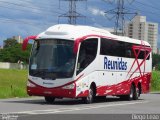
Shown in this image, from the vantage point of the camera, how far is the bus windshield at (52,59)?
24109mm

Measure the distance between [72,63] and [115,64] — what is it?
520 cm

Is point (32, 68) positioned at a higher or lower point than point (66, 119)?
higher

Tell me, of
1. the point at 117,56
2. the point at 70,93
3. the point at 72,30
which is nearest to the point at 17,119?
the point at 70,93

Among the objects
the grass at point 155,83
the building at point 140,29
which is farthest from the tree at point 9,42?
the grass at point 155,83

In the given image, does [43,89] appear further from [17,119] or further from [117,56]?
[17,119]

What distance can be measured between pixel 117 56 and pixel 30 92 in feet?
21.0

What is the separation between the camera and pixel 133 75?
31750mm

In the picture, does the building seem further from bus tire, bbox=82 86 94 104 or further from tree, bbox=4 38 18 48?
bus tire, bbox=82 86 94 104

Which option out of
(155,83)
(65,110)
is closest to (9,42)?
(155,83)

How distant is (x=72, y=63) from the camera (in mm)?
24125

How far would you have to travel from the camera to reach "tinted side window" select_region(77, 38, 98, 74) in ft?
80.5

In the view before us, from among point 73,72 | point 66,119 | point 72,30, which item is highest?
point 72,30

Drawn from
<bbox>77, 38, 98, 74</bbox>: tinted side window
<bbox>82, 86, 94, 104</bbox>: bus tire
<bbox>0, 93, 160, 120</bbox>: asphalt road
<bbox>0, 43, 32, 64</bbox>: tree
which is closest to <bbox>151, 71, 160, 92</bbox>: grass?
<bbox>77, 38, 98, 74</bbox>: tinted side window

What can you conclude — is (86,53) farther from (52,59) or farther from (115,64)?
(115,64)
